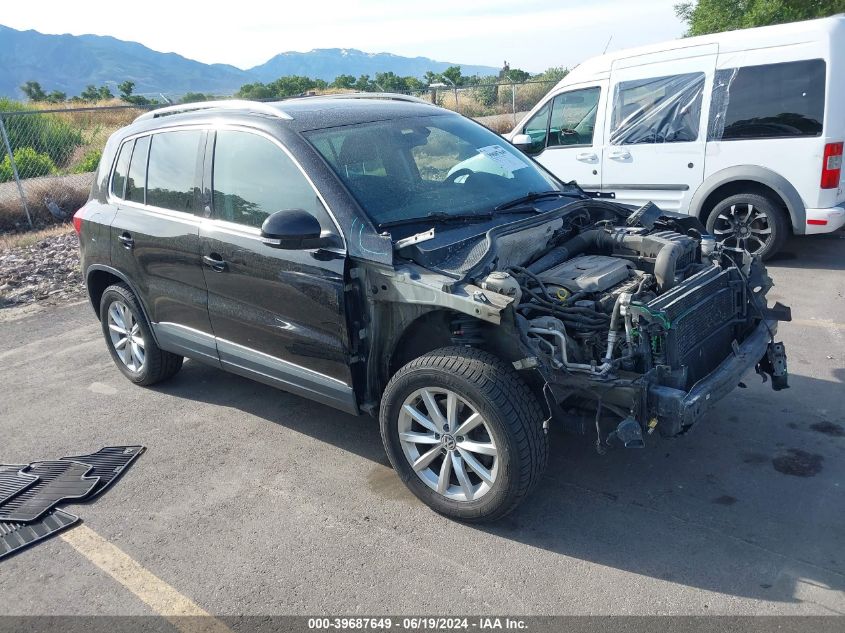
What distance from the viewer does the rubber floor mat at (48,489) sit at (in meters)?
3.88

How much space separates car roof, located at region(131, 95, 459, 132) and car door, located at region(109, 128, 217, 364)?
14 centimetres

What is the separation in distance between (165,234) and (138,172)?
0.71 meters

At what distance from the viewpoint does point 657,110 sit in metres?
7.86

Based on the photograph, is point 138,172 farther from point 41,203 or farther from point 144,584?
point 41,203

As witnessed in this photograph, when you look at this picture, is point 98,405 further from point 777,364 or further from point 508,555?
point 777,364

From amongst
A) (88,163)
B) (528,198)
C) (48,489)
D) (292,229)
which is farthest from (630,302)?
(88,163)

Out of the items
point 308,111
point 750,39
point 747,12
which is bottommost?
point 308,111

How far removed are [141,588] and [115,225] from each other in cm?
277

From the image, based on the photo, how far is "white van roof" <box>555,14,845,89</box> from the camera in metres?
6.73

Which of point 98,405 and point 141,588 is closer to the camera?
point 141,588

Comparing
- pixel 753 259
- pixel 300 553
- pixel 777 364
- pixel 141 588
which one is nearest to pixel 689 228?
pixel 753 259

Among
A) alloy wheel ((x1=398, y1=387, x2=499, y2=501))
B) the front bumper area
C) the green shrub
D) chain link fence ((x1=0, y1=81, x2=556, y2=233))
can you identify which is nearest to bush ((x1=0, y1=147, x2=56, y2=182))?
chain link fence ((x1=0, y1=81, x2=556, y2=233))

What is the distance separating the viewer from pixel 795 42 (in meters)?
6.89

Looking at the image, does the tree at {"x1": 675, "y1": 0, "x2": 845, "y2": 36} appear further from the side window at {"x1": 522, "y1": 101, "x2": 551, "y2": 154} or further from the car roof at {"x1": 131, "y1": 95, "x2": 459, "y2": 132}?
the car roof at {"x1": 131, "y1": 95, "x2": 459, "y2": 132}
